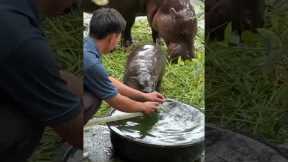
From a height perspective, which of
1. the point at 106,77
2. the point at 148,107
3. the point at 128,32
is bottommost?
the point at 148,107

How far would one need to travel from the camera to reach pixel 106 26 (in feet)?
5.70

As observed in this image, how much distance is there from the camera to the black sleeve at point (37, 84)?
146 cm

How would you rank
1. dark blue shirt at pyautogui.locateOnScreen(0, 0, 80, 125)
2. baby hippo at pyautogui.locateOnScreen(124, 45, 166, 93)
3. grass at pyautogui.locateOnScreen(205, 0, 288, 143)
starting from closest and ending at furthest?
1. dark blue shirt at pyautogui.locateOnScreen(0, 0, 80, 125)
2. baby hippo at pyautogui.locateOnScreen(124, 45, 166, 93)
3. grass at pyautogui.locateOnScreen(205, 0, 288, 143)

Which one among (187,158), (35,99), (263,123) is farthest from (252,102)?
(35,99)

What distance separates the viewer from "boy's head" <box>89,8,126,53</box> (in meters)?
1.73

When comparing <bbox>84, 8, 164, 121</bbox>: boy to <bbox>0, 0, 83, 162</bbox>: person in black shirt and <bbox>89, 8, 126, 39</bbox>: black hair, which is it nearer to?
<bbox>89, 8, 126, 39</bbox>: black hair

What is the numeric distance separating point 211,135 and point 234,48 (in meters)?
0.33

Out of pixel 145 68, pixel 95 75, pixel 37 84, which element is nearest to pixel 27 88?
pixel 37 84

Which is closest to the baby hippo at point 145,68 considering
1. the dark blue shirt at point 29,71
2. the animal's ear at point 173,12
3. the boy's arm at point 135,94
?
the boy's arm at point 135,94

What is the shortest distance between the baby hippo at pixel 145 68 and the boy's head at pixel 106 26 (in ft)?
0.31

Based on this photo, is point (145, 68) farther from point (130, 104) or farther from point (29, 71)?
point (29, 71)

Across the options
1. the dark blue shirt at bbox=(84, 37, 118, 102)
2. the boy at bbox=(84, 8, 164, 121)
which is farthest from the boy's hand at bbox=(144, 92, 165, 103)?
the dark blue shirt at bbox=(84, 37, 118, 102)

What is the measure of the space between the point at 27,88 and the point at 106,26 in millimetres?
370

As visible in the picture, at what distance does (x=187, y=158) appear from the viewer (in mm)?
1766
